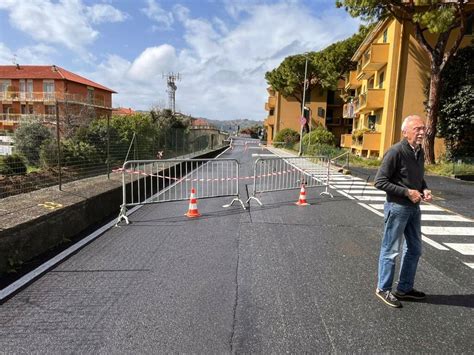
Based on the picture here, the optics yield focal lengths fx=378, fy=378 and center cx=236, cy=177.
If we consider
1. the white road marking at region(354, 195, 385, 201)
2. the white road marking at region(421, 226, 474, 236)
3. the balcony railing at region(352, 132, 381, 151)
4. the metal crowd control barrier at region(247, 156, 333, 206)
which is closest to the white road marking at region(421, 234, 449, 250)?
the white road marking at region(421, 226, 474, 236)

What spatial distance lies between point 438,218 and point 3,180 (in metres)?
9.03

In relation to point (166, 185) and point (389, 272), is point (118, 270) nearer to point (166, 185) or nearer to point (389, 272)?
point (389, 272)

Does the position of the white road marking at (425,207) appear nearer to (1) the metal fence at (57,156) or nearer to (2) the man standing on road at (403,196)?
(2) the man standing on road at (403,196)

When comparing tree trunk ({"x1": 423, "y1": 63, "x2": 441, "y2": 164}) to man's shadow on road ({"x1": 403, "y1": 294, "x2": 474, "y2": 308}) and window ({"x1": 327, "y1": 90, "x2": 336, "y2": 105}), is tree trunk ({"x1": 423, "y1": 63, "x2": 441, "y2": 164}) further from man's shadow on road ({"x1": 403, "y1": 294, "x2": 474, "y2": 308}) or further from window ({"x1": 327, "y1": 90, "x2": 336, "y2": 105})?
window ({"x1": 327, "y1": 90, "x2": 336, "y2": 105})

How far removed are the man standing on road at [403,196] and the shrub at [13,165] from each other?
655 cm

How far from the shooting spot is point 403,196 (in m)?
3.74

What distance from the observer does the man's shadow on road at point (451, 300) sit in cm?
396

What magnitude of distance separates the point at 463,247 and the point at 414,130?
3572mm

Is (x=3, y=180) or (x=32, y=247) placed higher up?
(x=3, y=180)

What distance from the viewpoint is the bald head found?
3.68 metres

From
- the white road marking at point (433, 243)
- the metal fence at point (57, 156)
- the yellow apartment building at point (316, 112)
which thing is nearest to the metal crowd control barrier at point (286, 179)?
the white road marking at point (433, 243)

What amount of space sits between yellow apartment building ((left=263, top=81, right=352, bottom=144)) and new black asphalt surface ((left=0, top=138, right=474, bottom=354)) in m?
54.6

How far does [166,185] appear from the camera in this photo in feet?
42.3

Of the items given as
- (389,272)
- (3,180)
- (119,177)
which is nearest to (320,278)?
(389,272)
